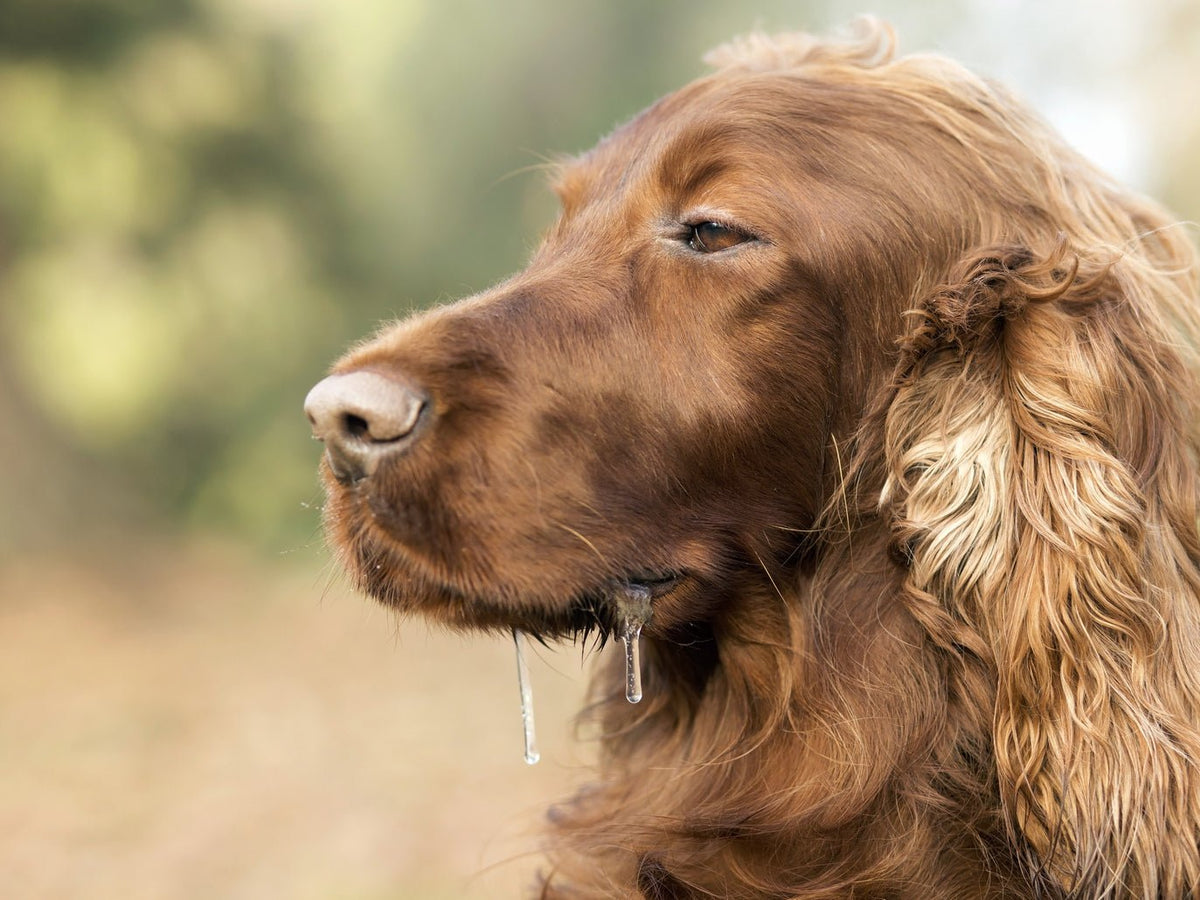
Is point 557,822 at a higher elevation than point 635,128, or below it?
below

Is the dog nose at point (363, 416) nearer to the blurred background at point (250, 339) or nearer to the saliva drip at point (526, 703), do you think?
the saliva drip at point (526, 703)

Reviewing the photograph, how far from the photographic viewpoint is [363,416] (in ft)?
6.98

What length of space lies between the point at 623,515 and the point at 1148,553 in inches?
39.3

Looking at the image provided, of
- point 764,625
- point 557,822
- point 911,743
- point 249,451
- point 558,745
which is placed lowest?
point 558,745

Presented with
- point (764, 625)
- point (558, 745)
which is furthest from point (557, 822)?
point (558, 745)

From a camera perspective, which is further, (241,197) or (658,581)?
(241,197)

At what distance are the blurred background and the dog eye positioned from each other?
14.4 feet

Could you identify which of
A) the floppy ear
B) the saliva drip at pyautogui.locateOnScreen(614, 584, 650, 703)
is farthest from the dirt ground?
the floppy ear

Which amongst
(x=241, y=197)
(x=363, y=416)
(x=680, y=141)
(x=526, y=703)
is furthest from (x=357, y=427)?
(x=241, y=197)

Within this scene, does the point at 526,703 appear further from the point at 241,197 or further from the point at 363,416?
the point at 241,197

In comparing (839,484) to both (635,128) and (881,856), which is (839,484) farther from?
(635,128)

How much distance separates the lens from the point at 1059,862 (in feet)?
6.97

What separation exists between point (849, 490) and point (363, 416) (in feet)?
3.34

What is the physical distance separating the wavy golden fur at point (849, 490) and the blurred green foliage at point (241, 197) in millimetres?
6952
